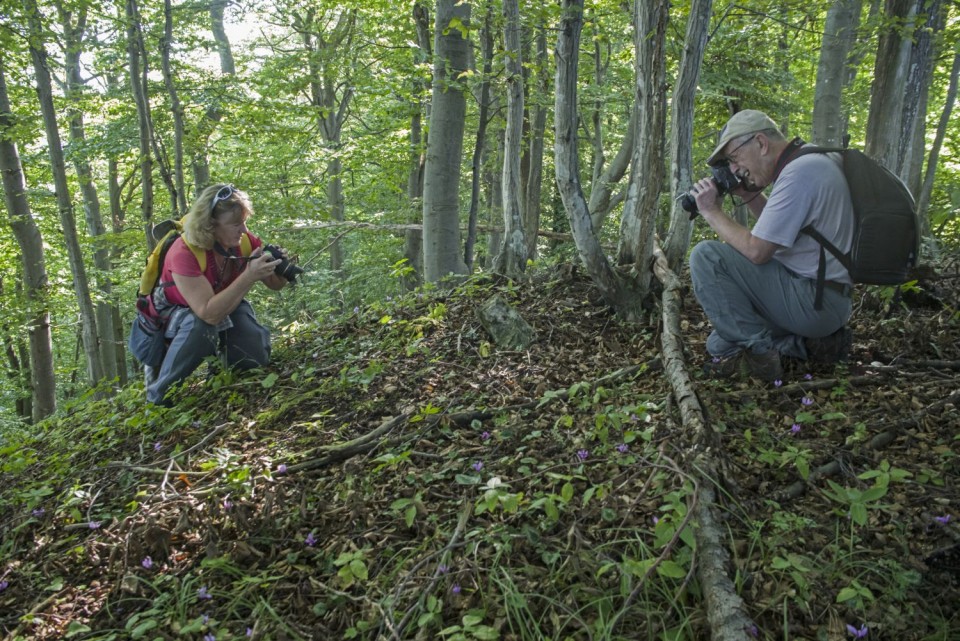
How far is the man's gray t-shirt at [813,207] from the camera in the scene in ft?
9.50


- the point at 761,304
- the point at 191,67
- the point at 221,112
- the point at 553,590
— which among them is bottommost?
the point at 553,590

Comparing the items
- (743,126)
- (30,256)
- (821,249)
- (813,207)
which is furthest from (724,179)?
(30,256)

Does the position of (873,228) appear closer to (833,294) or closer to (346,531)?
(833,294)

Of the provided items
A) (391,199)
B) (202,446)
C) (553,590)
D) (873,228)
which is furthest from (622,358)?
(391,199)

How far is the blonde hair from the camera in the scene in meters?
3.85

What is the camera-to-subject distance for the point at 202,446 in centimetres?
334

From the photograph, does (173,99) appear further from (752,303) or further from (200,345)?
(752,303)

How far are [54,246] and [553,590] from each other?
1690 centimetres

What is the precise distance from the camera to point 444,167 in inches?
240

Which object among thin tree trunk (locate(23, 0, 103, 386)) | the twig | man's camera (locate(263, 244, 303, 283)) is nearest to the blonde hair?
man's camera (locate(263, 244, 303, 283))

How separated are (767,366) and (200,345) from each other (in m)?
3.55

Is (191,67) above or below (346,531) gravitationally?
above

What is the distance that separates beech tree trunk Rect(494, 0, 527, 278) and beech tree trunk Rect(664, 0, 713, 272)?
4.36 ft

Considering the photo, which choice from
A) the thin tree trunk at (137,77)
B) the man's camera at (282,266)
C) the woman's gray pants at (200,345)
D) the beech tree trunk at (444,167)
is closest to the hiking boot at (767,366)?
the man's camera at (282,266)
